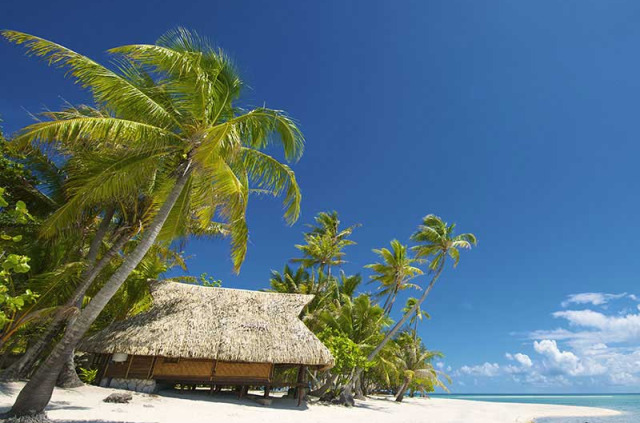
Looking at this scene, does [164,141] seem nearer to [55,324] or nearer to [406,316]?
[55,324]

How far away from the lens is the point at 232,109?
27.3 feet

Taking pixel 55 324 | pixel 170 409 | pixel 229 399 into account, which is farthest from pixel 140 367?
pixel 55 324

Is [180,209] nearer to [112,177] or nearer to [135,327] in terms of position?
[112,177]

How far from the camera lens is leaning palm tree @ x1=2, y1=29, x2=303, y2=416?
6.07 m

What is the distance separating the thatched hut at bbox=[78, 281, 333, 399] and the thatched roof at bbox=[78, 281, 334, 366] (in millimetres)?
28

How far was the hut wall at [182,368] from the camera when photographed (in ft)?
37.6

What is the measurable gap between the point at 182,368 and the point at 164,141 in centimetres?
814

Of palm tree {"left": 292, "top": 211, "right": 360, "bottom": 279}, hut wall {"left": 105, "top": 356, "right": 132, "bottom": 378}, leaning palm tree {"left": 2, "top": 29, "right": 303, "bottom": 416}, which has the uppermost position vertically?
palm tree {"left": 292, "top": 211, "right": 360, "bottom": 279}

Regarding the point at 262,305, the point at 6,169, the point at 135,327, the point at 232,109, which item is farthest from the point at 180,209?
the point at 262,305

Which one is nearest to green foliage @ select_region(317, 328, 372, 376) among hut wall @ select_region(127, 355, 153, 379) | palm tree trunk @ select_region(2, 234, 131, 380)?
hut wall @ select_region(127, 355, 153, 379)

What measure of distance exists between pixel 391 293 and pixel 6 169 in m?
16.8

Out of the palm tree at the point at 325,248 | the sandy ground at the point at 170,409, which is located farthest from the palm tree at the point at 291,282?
the sandy ground at the point at 170,409

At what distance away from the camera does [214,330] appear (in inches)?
456

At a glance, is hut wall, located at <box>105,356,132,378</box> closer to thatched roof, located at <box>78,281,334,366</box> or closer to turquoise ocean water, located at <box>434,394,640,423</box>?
thatched roof, located at <box>78,281,334,366</box>
